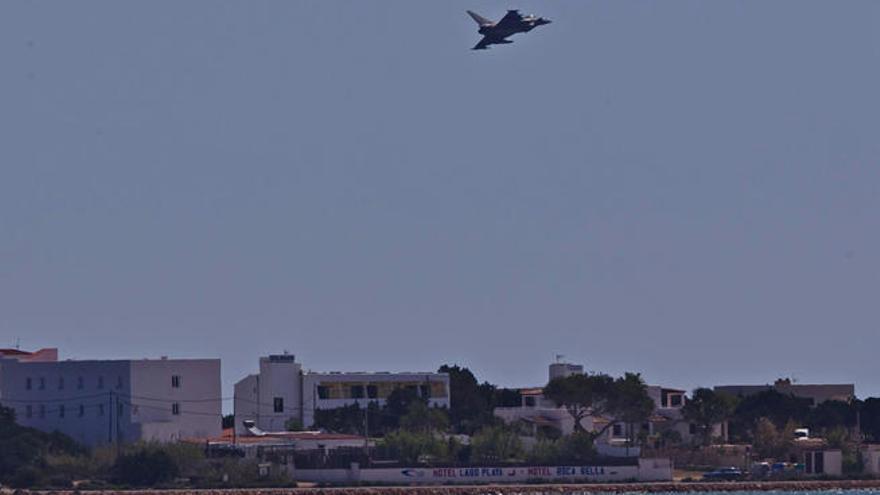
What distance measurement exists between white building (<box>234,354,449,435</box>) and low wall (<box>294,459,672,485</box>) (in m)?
19.0

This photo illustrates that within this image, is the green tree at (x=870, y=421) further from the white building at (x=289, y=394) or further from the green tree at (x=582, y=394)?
the white building at (x=289, y=394)

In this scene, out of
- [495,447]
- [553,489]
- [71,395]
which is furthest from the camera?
[71,395]

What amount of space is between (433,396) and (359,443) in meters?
17.1

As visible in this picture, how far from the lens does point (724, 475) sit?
411ft

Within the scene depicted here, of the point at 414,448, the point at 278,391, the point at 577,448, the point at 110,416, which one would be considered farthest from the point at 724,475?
the point at 110,416

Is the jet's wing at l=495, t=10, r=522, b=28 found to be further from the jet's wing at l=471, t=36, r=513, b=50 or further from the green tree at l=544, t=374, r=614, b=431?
the green tree at l=544, t=374, r=614, b=431

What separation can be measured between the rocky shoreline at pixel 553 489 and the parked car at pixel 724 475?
5.44ft

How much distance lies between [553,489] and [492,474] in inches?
191

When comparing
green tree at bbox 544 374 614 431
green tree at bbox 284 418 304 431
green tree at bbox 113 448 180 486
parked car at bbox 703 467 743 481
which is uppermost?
green tree at bbox 544 374 614 431

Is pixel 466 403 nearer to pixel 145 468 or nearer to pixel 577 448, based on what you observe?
pixel 577 448

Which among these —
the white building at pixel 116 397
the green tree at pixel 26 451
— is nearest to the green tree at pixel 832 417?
the white building at pixel 116 397

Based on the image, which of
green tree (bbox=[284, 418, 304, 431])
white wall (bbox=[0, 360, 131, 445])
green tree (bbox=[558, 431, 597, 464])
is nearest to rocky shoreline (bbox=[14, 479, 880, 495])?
green tree (bbox=[558, 431, 597, 464])

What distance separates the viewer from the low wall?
117 meters

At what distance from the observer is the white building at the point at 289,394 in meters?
137
